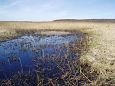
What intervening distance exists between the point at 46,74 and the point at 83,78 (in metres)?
1.78

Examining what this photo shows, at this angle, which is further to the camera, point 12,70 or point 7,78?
point 12,70

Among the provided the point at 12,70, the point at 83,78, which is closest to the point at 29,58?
the point at 12,70

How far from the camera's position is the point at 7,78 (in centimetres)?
946

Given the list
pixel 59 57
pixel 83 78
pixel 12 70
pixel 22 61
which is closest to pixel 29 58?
pixel 22 61

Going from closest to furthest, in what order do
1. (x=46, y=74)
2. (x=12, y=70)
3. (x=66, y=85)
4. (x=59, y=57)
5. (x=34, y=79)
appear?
(x=66, y=85) < (x=34, y=79) < (x=46, y=74) < (x=12, y=70) < (x=59, y=57)

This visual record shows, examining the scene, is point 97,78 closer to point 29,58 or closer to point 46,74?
point 46,74

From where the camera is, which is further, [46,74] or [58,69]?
[58,69]

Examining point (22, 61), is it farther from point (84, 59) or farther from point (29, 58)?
point (84, 59)

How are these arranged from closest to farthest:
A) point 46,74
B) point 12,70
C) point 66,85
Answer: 1. point 66,85
2. point 46,74
3. point 12,70

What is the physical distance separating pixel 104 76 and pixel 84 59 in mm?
3019

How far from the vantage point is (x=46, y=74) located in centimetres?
998

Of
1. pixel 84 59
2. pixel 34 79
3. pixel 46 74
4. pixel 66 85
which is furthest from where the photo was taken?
pixel 84 59

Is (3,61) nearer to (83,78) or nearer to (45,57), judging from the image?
(45,57)

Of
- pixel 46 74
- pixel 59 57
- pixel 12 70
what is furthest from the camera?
pixel 59 57
